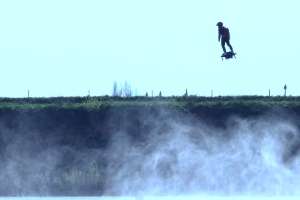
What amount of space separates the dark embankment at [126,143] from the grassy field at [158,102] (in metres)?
0.10

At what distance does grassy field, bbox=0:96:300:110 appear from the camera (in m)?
64.4

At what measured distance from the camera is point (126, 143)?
198ft

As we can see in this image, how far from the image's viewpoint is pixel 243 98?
71.0m

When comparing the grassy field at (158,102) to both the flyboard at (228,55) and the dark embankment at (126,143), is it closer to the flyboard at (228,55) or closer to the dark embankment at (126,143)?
the dark embankment at (126,143)

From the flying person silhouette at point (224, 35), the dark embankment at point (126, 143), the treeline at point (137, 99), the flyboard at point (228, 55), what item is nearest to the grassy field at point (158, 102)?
the treeline at point (137, 99)

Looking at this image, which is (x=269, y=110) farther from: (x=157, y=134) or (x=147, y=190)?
(x=147, y=190)

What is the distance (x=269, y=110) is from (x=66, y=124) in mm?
8678

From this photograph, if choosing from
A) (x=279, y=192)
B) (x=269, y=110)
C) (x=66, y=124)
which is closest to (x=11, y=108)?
(x=66, y=124)

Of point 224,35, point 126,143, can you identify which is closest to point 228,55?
point 224,35

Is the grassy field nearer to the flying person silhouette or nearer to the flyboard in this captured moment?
the flyboard

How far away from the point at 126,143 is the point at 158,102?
4.76 m

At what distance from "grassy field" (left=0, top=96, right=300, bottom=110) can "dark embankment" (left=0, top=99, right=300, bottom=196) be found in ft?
0.34

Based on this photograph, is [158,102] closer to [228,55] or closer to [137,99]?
[137,99]

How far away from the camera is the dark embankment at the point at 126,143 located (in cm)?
5538
